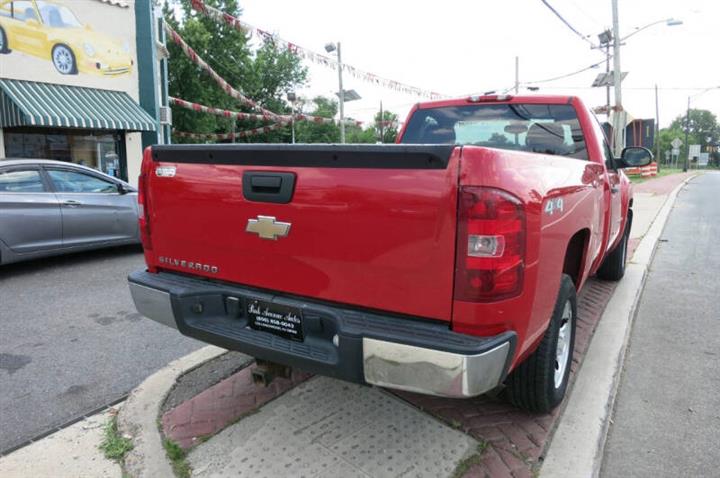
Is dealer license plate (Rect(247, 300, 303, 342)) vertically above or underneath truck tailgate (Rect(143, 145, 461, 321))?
underneath

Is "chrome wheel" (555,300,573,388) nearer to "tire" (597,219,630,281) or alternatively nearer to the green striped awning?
"tire" (597,219,630,281)

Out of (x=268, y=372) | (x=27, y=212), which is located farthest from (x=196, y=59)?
(x=268, y=372)

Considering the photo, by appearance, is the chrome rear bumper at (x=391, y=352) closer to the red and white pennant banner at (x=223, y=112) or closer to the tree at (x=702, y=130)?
the red and white pennant banner at (x=223, y=112)

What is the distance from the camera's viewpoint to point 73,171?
699 centimetres

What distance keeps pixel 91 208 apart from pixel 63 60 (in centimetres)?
770

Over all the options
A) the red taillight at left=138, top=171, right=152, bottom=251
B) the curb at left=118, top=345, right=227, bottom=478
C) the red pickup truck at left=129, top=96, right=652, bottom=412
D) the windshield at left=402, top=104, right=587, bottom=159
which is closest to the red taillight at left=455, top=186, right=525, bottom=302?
the red pickup truck at left=129, top=96, right=652, bottom=412

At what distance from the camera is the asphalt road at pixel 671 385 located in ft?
8.95

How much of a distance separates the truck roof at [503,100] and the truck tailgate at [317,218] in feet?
8.09

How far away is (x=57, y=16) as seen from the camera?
12.4 metres

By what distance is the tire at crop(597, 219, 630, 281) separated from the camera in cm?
582

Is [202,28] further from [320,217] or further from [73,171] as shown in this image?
[320,217]

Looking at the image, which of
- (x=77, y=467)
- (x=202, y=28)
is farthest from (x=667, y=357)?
(x=202, y=28)

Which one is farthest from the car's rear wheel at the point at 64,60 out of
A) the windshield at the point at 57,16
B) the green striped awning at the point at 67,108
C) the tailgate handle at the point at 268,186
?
the tailgate handle at the point at 268,186

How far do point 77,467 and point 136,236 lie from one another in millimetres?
5421
